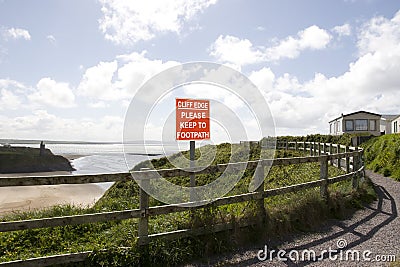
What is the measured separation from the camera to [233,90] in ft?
20.4

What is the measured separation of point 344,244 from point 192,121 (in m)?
3.08

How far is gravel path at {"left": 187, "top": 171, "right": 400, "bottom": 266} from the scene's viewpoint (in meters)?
4.11

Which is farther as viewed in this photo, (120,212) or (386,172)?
(386,172)

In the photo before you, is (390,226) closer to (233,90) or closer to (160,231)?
(233,90)

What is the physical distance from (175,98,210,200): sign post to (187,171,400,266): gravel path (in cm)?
134

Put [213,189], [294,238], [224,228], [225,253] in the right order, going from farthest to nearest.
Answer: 1. [213,189]
2. [294,238]
3. [224,228]
4. [225,253]

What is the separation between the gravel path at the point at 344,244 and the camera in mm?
4105

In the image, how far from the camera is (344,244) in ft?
15.6

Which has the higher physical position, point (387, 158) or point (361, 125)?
point (361, 125)

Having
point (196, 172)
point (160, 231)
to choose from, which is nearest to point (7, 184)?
point (160, 231)

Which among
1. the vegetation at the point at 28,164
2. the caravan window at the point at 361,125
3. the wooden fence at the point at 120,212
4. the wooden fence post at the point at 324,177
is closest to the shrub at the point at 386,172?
the wooden fence post at the point at 324,177

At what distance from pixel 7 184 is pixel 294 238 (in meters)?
4.20

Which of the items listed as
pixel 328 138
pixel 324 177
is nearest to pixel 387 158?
pixel 324 177

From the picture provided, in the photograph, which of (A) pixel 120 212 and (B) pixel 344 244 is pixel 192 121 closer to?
(A) pixel 120 212
